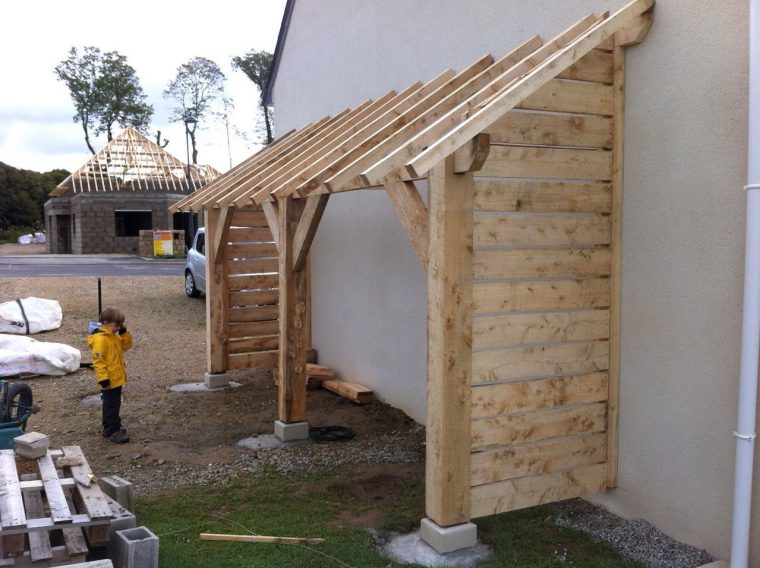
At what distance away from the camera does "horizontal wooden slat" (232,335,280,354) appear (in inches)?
368

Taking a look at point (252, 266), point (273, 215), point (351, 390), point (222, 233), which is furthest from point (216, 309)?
point (273, 215)

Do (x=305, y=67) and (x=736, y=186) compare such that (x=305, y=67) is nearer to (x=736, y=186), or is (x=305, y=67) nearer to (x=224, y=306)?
(x=224, y=306)

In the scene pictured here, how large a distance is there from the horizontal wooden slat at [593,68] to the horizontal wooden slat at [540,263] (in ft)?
3.74

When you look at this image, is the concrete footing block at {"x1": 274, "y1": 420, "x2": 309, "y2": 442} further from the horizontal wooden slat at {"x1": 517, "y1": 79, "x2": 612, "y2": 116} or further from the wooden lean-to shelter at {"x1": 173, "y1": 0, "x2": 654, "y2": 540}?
the horizontal wooden slat at {"x1": 517, "y1": 79, "x2": 612, "y2": 116}

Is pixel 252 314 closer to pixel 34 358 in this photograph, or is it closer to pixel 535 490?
pixel 34 358

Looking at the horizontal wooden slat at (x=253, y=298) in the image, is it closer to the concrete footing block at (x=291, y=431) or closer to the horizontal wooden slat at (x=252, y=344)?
the horizontal wooden slat at (x=252, y=344)

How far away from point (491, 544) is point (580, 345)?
4.73 feet

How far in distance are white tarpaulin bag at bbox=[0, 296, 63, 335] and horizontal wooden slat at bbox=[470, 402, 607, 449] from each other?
11.0 meters

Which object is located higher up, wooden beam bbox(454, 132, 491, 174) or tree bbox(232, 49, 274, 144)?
tree bbox(232, 49, 274, 144)

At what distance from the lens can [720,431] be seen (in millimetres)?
4059

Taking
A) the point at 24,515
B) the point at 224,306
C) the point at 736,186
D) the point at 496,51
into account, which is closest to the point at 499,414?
the point at 736,186

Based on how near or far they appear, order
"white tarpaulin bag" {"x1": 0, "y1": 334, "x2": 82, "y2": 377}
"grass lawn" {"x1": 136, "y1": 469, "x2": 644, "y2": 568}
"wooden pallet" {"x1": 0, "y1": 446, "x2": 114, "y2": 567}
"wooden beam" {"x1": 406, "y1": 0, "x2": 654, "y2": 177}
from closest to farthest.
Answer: "wooden pallet" {"x1": 0, "y1": 446, "x2": 114, "y2": 567} → "wooden beam" {"x1": 406, "y1": 0, "x2": 654, "y2": 177} → "grass lawn" {"x1": 136, "y1": 469, "x2": 644, "y2": 568} → "white tarpaulin bag" {"x1": 0, "y1": 334, "x2": 82, "y2": 377}

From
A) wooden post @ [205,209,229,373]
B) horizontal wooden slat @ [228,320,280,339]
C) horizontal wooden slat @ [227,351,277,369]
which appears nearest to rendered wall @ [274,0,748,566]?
wooden post @ [205,209,229,373]

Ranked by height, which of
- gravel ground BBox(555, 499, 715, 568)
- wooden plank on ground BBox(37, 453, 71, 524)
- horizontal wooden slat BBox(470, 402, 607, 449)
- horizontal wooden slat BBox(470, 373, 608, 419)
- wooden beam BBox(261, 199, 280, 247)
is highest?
wooden beam BBox(261, 199, 280, 247)
